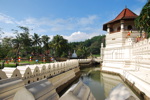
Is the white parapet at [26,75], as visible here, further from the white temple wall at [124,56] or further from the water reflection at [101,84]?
the white temple wall at [124,56]

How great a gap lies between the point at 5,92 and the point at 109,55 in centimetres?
2006

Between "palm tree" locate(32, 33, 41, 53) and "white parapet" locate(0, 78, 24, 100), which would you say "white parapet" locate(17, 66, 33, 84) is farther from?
"palm tree" locate(32, 33, 41, 53)

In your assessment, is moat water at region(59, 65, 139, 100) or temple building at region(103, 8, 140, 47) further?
temple building at region(103, 8, 140, 47)

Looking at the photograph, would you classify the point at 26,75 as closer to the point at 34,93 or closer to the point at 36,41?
the point at 34,93

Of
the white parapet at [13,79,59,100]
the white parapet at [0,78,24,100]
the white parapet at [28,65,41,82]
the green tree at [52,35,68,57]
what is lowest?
the white parapet at [28,65,41,82]

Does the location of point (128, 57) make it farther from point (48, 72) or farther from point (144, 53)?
point (48, 72)

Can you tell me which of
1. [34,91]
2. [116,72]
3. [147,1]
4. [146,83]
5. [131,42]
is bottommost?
[116,72]

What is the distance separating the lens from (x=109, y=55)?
66.5 ft

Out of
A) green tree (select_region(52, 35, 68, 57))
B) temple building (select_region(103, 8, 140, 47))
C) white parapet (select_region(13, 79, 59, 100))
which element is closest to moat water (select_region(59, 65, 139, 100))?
white parapet (select_region(13, 79, 59, 100))

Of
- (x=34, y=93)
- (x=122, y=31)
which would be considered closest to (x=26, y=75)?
(x=34, y=93)

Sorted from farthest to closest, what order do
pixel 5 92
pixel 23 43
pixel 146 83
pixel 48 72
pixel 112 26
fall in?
pixel 23 43, pixel 112 26, pixel 48 72, pixel 146 83, pixel 5 92

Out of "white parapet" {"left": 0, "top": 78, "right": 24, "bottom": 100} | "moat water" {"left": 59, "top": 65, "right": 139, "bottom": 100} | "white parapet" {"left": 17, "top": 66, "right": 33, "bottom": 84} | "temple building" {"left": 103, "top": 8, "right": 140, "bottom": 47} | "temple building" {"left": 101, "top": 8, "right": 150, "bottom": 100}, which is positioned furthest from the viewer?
"temple building" {"left": 103, "top": 8, "right": 140, "bottom": 47}

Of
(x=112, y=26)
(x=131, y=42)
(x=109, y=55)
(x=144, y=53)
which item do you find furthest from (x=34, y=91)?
(x=112, y=26)

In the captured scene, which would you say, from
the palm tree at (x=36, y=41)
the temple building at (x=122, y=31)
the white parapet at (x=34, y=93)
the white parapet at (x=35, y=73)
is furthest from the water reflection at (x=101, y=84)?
the palm tree at (x=36, y=41)
